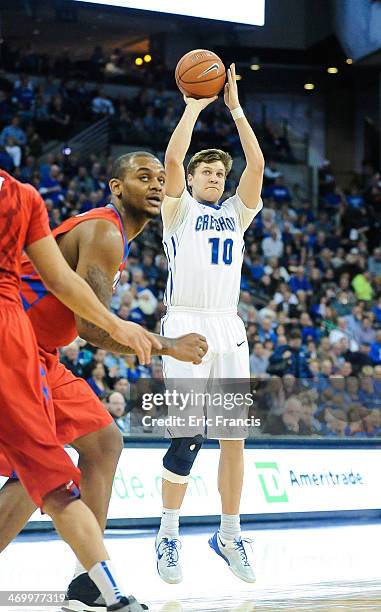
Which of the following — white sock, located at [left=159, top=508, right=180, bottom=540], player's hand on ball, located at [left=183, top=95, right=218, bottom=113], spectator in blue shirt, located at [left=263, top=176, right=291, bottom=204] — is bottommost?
white sock, located at [left=159, top=508, right=180, bottom=540]

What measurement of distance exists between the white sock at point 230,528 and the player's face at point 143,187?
237 centimetres

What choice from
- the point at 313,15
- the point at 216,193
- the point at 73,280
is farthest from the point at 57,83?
the point at 73,280

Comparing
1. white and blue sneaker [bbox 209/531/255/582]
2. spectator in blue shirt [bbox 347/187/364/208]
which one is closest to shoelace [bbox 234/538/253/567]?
white and blue sneaker [bbox 209/531/255/582]

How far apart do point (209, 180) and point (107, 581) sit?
340cm

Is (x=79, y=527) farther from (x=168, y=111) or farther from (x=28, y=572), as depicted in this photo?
Answer: (x=168, y=111)

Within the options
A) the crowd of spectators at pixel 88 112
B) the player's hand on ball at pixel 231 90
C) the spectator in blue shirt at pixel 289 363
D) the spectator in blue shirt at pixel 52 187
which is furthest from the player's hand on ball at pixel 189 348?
the crowd of spectators at pixel 88 112

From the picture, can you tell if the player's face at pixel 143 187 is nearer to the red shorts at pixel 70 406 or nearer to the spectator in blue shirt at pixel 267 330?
the red shorts at pixel 70 406

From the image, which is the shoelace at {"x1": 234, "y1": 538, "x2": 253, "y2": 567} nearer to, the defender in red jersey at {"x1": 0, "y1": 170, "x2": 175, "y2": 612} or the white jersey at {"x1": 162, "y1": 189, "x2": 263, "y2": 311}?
the white jersey at {"x1": 162, "y1": 189, "x2": 263, "y2": 311}

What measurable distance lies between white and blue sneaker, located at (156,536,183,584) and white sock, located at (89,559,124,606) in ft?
7.12

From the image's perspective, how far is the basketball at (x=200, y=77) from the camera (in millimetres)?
6160

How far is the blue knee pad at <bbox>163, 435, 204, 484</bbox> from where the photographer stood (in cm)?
594

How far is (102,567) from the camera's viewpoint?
11.4 ft

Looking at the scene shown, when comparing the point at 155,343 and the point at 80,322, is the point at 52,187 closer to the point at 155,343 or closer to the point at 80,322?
the point at 80,322

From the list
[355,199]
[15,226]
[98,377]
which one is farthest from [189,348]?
[355,199]
